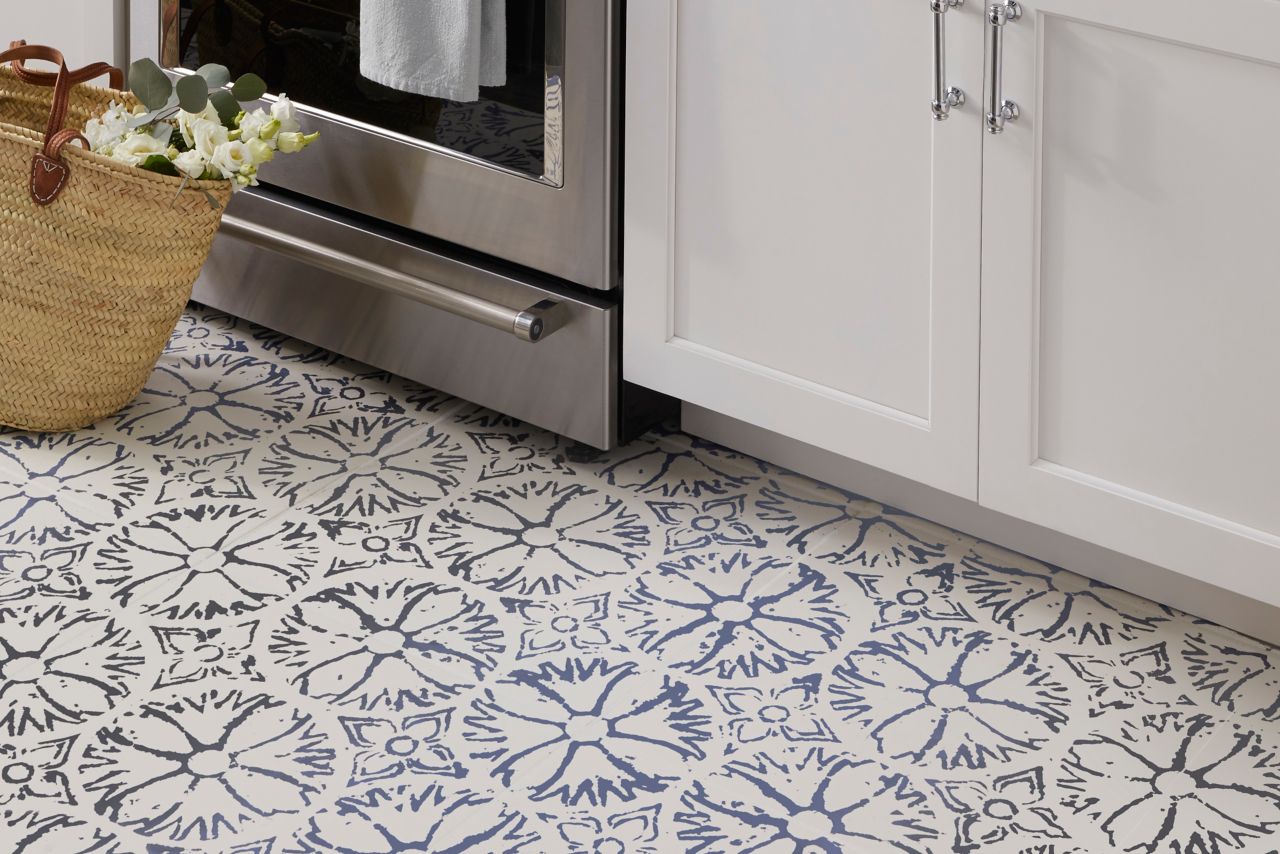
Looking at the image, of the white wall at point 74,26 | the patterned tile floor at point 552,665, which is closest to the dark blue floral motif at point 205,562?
the patterned tile floor at point 552,665

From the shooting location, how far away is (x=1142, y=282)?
1.45 m

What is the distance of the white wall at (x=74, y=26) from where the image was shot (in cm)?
216

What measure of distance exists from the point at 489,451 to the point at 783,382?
42cm

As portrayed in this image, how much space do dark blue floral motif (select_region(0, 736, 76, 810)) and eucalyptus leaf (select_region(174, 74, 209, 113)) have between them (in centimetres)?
75

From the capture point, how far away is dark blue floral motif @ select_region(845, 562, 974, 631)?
1678 millimetres

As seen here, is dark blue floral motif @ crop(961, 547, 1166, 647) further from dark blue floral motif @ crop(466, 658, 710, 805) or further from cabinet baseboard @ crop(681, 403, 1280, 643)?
dark blue floral motif @ crop(466, 658, 710, 805)

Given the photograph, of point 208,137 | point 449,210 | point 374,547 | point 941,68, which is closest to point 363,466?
point 374,547

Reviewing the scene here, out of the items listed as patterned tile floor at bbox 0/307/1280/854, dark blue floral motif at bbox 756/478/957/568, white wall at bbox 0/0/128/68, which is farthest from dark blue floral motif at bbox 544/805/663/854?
white wall at bbox 0/0/128/68

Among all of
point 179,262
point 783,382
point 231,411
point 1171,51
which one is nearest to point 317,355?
point 231,411

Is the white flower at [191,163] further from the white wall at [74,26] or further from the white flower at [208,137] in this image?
the white wall at [74,26]

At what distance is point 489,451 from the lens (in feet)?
6.51

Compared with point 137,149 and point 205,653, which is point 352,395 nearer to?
point 137,149

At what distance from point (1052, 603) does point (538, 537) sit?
0.57m

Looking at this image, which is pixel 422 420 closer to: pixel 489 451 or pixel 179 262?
pixel 489 451
